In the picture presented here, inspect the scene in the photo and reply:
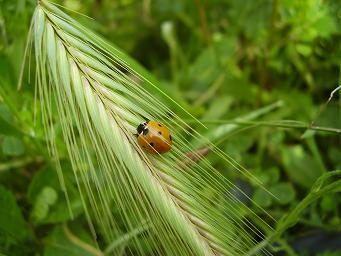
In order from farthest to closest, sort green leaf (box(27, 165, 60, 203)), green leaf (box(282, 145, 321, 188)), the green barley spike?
1. green leaf (box(282, 145, 321, 188))
2. green leaf (box(27, 165, 60, 203))
3. the green barley spike

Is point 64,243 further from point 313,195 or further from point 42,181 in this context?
point 313,195

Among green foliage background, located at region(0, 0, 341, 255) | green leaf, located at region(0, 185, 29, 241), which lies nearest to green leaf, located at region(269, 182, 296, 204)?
green foliage background, located at region(0, 0, 341, 255)

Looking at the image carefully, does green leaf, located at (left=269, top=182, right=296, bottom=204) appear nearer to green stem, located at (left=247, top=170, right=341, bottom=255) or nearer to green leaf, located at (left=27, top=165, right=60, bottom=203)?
green stem, located at (left=247, top=170, right=341, bottom=255)

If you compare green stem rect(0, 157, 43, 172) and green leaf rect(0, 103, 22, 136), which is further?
green stem rect(0, 157, 43, 172)

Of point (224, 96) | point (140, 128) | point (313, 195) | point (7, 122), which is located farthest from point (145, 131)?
point (224, 96)

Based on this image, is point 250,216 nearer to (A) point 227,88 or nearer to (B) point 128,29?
(A) point 227,88

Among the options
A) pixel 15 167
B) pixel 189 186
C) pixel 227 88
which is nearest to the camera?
pixel 189 186

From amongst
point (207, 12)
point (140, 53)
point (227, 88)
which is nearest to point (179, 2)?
point (207, 12)
